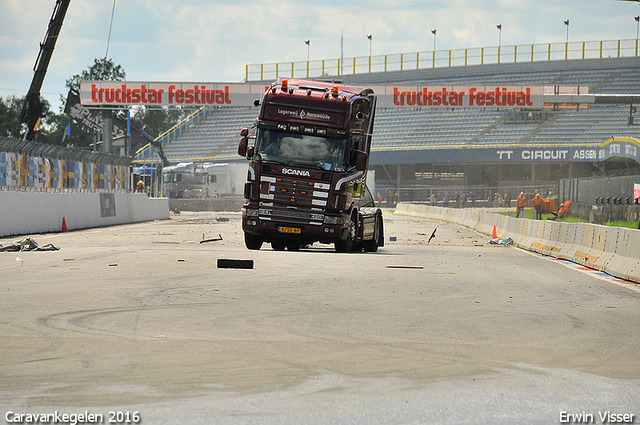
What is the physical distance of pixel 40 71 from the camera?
135 feet

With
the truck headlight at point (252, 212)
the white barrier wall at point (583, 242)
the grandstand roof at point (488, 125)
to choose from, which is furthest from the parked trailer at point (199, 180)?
the truck headlight at point (252, 212)

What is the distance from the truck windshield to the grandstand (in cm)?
4694

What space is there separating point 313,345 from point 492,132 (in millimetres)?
63488

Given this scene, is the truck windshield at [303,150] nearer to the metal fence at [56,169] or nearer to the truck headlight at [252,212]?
the truck headlight at [252,212]

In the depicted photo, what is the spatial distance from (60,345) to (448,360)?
326cm

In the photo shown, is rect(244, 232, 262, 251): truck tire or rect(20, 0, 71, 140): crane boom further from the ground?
rect(20, 0, 71, 140): crane boom

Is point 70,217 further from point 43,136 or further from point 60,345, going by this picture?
point 43,136

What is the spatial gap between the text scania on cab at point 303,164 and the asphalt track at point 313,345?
4.16m

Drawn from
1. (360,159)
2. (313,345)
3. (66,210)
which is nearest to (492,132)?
(66,210)

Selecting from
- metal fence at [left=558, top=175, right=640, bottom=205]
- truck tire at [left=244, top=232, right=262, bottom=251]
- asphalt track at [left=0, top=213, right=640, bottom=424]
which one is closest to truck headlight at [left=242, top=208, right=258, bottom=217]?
truck tire at [left=244, top=232, right=262, bottom=251]

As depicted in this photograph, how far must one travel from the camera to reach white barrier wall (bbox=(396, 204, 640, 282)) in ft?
46.9

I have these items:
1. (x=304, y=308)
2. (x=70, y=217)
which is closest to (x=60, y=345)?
(x=304, y=308)

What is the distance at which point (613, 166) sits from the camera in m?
58.0

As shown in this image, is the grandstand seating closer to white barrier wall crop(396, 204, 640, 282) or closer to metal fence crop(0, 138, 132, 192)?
metal fence crop(0, 138, 132, 192)
